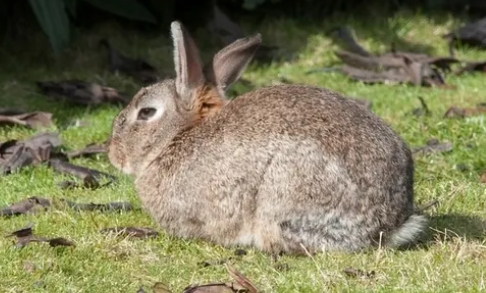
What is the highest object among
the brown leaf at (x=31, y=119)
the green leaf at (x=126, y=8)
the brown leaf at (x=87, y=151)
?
the green leaf at (x=126, y=8)

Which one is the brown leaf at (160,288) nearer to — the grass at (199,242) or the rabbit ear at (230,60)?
the grass at (199,242)

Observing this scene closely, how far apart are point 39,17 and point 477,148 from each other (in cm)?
417

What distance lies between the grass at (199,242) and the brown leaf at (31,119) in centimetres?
7

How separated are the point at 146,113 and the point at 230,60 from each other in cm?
60

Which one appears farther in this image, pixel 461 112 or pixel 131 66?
pixel 131 66

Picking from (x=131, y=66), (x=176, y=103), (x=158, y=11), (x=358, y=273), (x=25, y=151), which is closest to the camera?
(x=358, y=273)

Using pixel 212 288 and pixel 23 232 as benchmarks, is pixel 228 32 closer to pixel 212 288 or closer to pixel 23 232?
pixel 23 232

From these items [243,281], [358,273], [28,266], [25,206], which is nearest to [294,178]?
[358,273]

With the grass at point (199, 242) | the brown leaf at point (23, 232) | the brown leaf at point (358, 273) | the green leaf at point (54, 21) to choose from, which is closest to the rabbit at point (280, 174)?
the grass at point (199, 242)

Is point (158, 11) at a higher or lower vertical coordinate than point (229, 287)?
higher

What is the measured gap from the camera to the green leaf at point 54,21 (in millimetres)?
10773

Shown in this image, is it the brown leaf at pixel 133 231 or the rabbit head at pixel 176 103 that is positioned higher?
the rabbit head at pixel 176 103

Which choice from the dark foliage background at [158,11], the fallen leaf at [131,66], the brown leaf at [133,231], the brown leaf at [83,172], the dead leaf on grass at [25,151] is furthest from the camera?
the fallen leaf at [131,66]

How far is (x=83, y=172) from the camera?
27.0 feet
